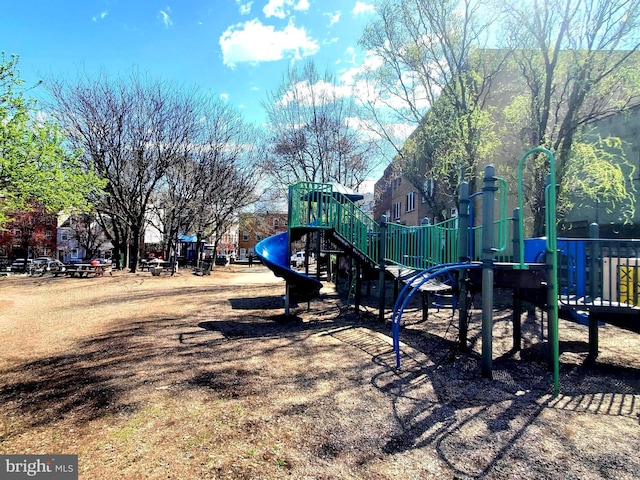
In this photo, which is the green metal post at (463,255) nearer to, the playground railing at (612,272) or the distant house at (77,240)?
the playground railing at (612,272)

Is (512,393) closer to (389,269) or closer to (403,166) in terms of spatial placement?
(389,269)

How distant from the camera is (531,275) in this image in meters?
5.44

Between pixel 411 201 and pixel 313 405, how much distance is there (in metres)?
31.8

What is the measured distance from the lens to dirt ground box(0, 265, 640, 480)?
2.91 meters

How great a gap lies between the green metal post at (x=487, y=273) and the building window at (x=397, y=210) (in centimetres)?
3379

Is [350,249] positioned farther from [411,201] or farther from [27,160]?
[411,201]

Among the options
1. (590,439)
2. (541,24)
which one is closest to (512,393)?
(590,439)

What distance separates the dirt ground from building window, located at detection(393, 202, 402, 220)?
1226 inches

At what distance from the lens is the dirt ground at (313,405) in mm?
2914

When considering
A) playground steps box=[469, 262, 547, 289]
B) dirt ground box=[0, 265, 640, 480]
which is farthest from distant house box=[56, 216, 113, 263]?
playground steps box=[469, 262, 547, 289]

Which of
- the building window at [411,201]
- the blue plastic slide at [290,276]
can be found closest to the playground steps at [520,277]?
the blue plastic slide at [290,276]

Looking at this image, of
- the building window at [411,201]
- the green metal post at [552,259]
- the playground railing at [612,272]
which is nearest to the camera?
the green metal post at [552,259]

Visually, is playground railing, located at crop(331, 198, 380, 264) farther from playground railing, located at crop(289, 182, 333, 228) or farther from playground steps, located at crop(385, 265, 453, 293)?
playground steps, located at crop(385, 265, 453, 293)

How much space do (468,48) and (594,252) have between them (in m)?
11.1
